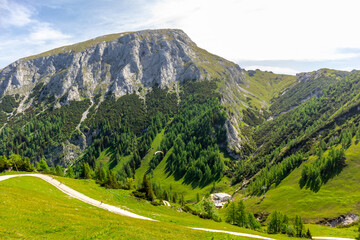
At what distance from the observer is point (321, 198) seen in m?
102

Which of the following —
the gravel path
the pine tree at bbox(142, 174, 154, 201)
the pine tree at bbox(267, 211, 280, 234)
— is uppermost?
the gravel path

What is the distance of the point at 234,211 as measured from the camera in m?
63.0

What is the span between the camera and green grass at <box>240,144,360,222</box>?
9131cm

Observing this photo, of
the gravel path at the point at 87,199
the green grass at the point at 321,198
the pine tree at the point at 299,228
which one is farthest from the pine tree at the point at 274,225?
the gravel path at the point at 87,199

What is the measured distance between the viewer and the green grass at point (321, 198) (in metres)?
91.3

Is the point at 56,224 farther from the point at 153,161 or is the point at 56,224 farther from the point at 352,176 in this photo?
the point at 153,161

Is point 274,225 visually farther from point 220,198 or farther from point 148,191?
point 220,198

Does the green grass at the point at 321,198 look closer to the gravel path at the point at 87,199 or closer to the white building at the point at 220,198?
the white building at the point at 220,198

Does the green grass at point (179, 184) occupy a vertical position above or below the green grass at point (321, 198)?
below

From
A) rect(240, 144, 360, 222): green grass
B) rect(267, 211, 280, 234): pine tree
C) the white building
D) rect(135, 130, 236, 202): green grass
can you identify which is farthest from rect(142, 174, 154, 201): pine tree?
rect(135, 130, 236, 202): green grass

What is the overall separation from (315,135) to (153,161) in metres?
161

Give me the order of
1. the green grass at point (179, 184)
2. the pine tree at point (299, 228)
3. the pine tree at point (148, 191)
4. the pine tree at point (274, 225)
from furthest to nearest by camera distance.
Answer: the green grass at point (179, 184) → the pine tree at point (274, 225) → the pine tree at point (299, 228) → the pine tree at point (148, 191)

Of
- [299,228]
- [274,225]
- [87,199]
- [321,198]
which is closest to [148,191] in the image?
[87,199]

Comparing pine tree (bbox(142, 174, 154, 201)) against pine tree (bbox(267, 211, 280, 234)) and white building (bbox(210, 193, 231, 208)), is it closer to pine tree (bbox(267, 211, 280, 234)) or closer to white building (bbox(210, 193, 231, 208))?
pine tree (bbox(267, 211, 280, 234))
